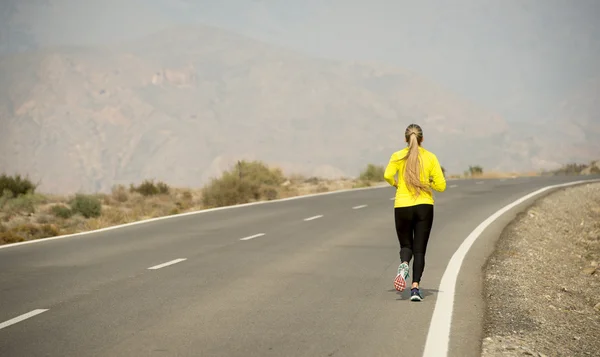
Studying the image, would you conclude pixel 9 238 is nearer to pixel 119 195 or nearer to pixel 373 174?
pixel 119 195

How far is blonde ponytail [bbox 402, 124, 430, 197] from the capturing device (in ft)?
29.8

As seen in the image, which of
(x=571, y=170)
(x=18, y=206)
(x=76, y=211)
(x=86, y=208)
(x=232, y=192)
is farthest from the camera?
(x=571, y=170)

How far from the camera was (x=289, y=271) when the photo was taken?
11.4 meters

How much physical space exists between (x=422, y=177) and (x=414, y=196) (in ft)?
0.76

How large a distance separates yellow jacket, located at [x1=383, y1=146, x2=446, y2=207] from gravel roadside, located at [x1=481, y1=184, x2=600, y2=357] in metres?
1.35

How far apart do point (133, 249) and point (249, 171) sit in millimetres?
25017

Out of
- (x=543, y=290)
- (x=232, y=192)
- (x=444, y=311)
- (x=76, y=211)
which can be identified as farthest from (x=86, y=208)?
(x=444, y=311)

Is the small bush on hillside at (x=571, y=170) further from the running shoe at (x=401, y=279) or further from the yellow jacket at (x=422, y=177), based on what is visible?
the running shoe at (x=401, y=279)

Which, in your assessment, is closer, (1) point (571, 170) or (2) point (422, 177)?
(2) point (422, 177)

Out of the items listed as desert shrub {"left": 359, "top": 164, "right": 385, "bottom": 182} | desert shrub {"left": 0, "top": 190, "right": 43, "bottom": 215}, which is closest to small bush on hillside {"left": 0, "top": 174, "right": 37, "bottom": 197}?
desert shrub {"left": 0, "top": 190, "right": 43, "bottom": 215}

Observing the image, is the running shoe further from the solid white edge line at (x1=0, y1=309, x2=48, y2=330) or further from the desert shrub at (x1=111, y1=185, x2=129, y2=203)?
the desert shrub at (x1=111, y1=185, x2=129, y2=203)

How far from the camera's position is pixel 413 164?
9125 millimetres

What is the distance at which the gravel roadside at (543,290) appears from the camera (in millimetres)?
7148

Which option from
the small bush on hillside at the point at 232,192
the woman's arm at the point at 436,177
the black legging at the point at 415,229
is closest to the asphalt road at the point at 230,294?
the black legging at the point at 415,229
